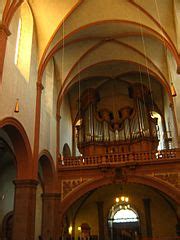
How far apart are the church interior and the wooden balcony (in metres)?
0.06

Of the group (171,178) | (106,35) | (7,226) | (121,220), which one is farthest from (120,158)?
(7,226)

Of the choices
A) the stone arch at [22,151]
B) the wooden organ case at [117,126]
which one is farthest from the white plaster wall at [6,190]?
the stone arch at [22,151]

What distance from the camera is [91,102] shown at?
63.4 feet

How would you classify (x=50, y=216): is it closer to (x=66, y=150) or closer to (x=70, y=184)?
(x=70, y=184)

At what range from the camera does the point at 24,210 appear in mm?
10750

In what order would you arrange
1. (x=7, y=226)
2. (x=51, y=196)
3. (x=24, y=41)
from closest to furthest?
(x=24, y=41) < (x=51, y=196) < (x=7, y=226)

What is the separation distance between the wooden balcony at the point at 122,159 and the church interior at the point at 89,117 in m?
0.06

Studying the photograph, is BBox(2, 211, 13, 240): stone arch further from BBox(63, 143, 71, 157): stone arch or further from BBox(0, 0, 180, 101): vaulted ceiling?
BBox(0, 0, 180, 101): vaulted ceiling

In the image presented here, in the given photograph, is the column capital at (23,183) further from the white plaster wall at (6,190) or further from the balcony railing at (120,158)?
the white plaster wall at (6,190)

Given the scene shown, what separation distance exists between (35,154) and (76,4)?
23.7 feet

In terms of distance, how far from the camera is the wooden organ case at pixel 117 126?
56.7ft

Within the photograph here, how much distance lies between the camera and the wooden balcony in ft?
47.3

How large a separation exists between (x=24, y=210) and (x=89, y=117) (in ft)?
30.3

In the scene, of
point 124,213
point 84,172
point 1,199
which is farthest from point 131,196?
point 1,199
